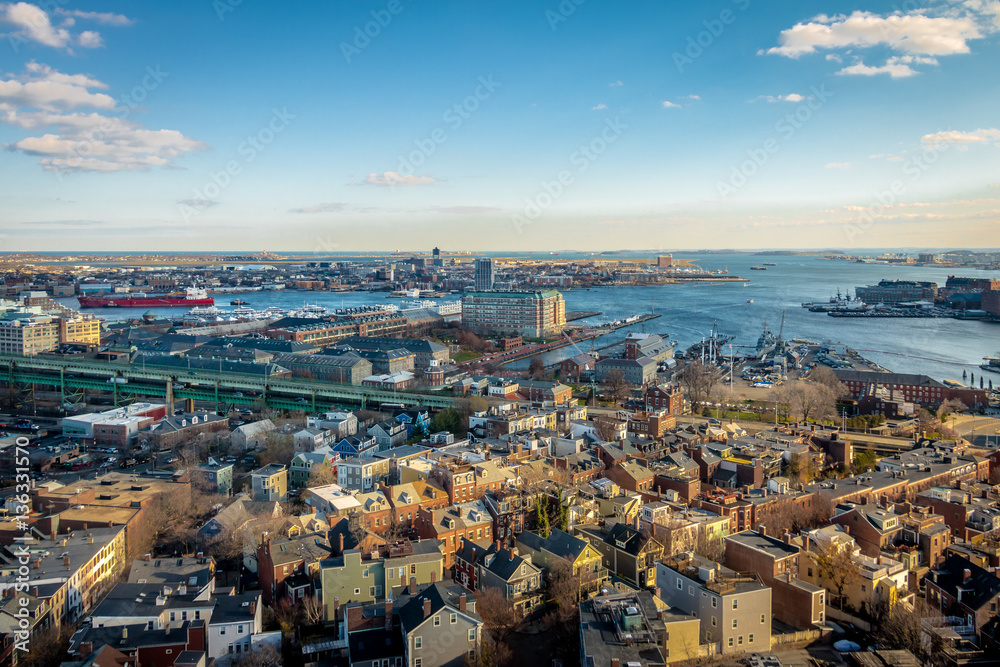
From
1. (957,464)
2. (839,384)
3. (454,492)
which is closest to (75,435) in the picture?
(454,492)

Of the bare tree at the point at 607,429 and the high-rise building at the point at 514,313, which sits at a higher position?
the high-rise building at the point at 514,313

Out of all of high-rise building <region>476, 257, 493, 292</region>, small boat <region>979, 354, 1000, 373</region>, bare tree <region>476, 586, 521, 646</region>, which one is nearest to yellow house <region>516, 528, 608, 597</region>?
bare tree <region>476, 586, 521, 646</region>

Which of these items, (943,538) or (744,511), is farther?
(744,511)

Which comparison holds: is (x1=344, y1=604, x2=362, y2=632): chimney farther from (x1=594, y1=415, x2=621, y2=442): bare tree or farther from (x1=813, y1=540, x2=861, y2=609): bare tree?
(x1=594, y1=415, x2=621, y2=442): bare tree

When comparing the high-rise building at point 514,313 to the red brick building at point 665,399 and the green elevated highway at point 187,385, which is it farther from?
the red brick building at point 665,399

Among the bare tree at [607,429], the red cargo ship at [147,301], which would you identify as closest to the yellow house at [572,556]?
the bare tree at [607,429]

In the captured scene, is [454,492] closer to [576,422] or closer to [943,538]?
[576,422]
